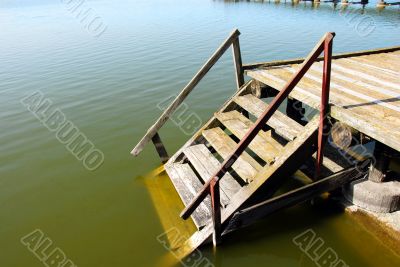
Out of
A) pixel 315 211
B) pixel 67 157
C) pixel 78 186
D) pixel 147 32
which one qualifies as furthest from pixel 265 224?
pixel 147 32

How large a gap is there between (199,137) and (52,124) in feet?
17.1

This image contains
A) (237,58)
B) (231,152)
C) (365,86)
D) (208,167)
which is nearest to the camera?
(231,152)

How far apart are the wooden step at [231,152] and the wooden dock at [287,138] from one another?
16 millimetres

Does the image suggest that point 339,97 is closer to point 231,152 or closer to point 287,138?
point 287,138

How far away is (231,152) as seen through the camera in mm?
4242

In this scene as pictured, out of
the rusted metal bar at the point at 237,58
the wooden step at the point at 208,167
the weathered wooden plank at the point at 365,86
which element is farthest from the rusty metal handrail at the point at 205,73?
the weathered wooden plank at the point at 365,86

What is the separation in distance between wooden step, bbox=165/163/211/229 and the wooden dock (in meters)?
0.02

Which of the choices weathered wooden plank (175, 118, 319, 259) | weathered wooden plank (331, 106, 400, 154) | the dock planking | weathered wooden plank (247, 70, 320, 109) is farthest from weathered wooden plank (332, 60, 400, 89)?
weathered wooden plank (175, 118, 319, 259)

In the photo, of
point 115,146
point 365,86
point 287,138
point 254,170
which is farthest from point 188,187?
point 365,86

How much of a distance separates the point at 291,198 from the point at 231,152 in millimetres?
1334

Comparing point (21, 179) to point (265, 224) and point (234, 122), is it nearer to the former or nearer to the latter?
point (234, 122)

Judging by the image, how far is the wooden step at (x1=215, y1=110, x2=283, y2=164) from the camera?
15.9 ft

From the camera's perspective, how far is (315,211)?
529cm

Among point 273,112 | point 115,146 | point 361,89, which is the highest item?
point 273,112
